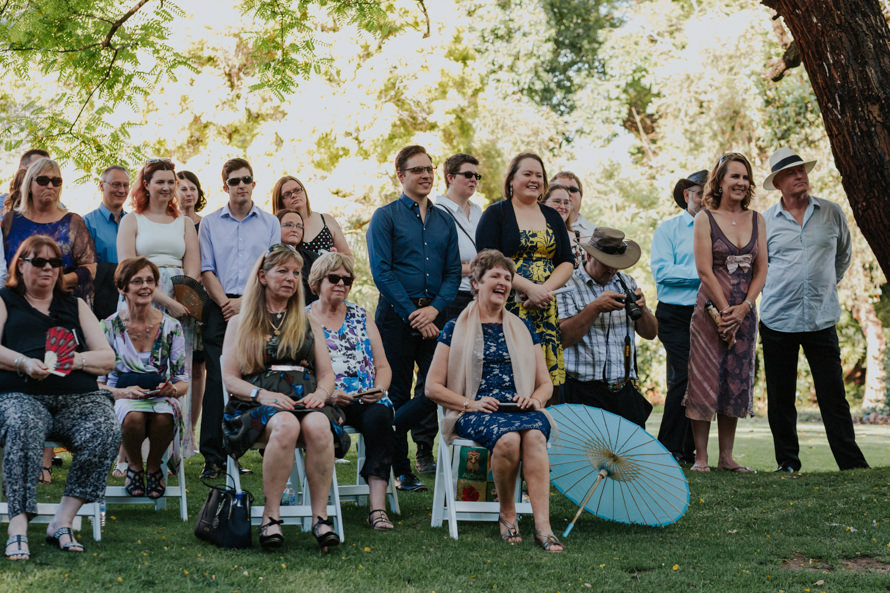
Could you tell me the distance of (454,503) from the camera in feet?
17.0

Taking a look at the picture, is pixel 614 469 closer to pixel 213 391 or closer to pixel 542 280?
pixel 542 280

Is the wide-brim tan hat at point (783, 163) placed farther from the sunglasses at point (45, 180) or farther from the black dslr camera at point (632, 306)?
the sunglasses at point (45, 180)

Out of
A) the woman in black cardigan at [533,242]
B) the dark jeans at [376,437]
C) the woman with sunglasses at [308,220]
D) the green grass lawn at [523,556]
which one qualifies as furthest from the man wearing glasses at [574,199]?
the dark jeans at [376,437]

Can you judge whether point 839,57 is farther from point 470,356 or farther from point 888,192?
point 470,356

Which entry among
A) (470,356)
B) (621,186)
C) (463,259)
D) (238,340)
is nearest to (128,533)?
(238,340)

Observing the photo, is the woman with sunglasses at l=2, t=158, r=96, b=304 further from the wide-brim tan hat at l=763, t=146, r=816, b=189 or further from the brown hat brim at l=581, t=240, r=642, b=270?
the wide-brim tan hat at l=763, t=146, r=816, b=189

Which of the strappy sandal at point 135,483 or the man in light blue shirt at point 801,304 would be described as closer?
the strappy sandal at point 135,483

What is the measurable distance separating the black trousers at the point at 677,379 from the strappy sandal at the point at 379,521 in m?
3.01

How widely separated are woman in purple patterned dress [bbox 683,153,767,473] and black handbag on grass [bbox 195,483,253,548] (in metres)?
3.59

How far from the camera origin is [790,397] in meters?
7.49

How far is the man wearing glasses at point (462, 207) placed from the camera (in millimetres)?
7090

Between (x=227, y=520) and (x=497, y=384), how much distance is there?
5.27 ft

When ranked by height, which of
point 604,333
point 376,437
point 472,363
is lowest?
point 376,437

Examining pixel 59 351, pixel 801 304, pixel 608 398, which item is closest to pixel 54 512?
pixel 59 351
